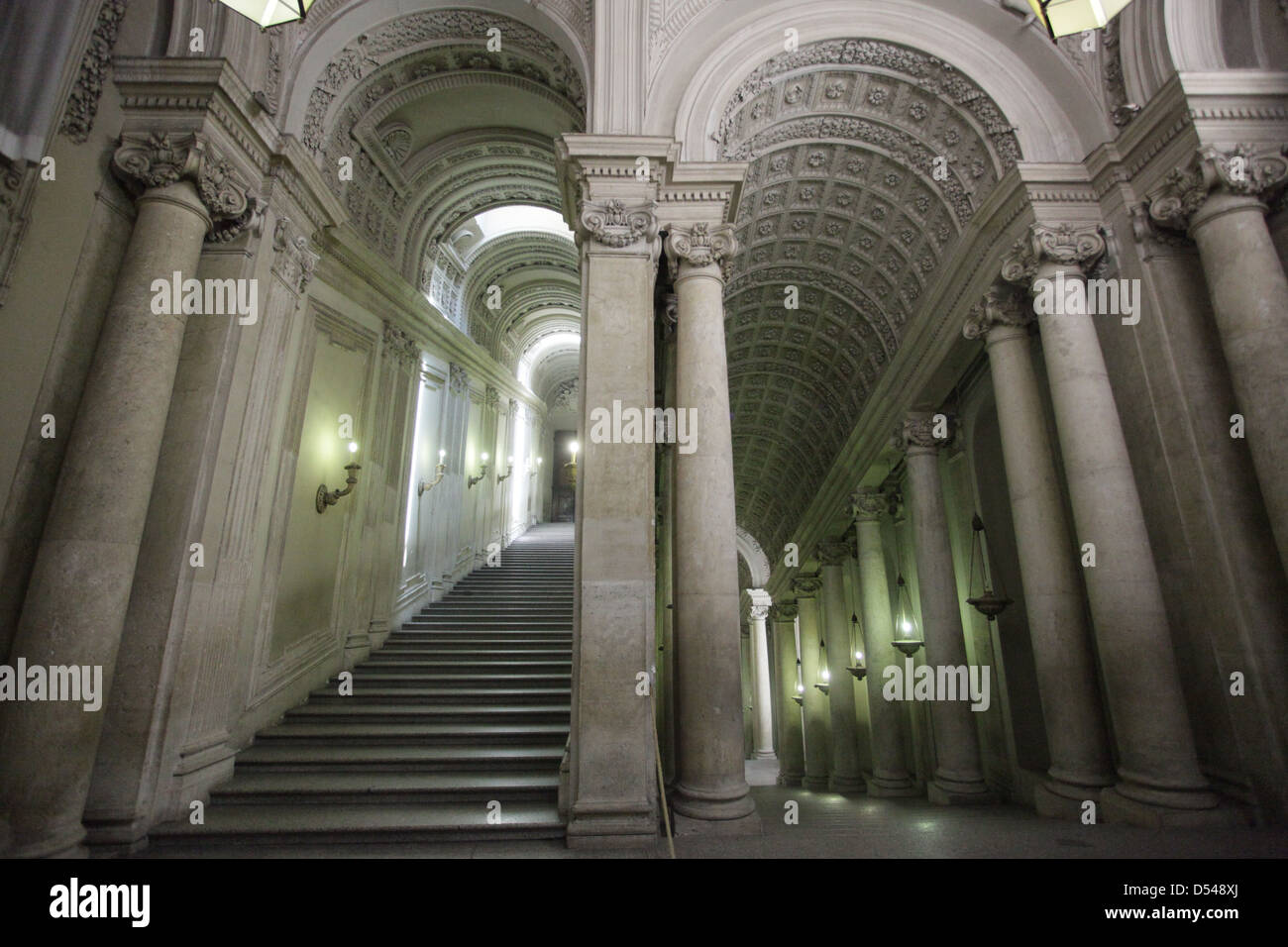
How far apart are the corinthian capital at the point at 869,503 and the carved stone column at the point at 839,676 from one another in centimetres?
286

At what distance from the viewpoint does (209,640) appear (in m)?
5.16

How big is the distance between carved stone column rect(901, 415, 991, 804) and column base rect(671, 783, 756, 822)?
555 centimetres

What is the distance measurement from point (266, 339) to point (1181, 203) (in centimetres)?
922

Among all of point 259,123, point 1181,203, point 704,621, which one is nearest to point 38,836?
point 704,621

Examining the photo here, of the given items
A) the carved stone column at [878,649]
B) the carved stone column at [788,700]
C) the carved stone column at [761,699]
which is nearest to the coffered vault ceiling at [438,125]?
the carved stone column at [878,649]

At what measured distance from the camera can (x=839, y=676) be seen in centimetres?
1565

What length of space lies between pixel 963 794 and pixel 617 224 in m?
8.86

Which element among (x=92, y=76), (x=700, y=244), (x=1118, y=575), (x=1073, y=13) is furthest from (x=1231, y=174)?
(x=92, y=76)

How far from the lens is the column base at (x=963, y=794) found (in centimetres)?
808

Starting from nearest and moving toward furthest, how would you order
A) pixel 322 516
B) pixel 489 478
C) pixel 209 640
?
pixel 209 640 → pixel 322 516 → pixel 489 478

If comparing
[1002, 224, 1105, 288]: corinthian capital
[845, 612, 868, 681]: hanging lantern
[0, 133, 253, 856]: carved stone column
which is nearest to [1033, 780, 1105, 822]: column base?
[1002, 224, 1105, 288]: corinthian capital

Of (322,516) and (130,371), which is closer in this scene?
(130,371)

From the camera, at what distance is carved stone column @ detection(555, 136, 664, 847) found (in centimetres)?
434
